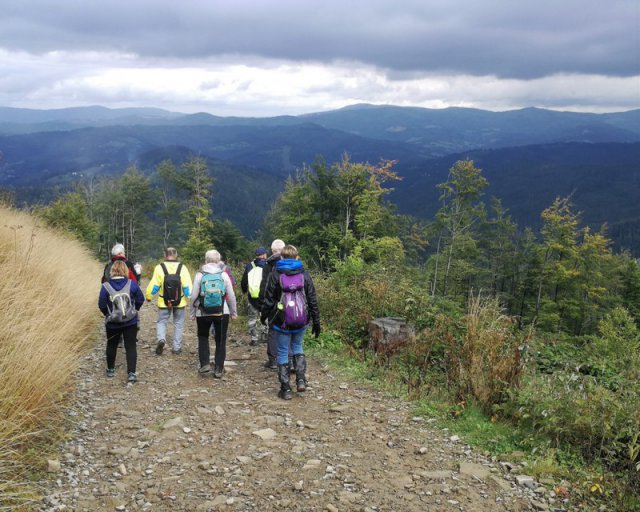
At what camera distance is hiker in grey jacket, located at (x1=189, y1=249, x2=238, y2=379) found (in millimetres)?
6266

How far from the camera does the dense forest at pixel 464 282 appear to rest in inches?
185

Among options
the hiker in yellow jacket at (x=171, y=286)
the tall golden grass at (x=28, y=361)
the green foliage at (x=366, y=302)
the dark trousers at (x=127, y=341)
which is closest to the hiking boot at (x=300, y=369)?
the green foliage at (x=366, y=302)

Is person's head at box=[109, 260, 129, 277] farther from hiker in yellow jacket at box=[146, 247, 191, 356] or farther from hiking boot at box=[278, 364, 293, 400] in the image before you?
hiking boot at box=[278, 364, 293, 400]

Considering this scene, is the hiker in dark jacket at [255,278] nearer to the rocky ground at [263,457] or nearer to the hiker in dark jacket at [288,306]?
the hiker in dark jacket at [288,306]

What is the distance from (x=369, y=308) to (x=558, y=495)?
4893 millimetres

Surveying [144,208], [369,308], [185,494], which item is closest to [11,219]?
[369,308]

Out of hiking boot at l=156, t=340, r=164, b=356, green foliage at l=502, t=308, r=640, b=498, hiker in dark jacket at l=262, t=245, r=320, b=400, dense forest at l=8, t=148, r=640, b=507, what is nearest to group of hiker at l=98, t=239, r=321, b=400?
hiker in dark jacket at l=262, t=245, r=320, b=400

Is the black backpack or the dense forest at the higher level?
the black backpack

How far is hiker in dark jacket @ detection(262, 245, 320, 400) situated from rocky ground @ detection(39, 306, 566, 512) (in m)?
0.38

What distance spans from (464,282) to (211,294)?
148 ft

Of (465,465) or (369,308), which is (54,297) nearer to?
(369,308)

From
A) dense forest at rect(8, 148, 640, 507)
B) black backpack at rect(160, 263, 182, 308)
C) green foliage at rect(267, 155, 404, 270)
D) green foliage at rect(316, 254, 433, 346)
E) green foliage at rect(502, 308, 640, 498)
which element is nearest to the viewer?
green foliage at rect(502, 308, 640, 498)

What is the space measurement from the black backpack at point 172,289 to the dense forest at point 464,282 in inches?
103

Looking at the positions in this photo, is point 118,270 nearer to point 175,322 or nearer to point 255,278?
point 175,322
